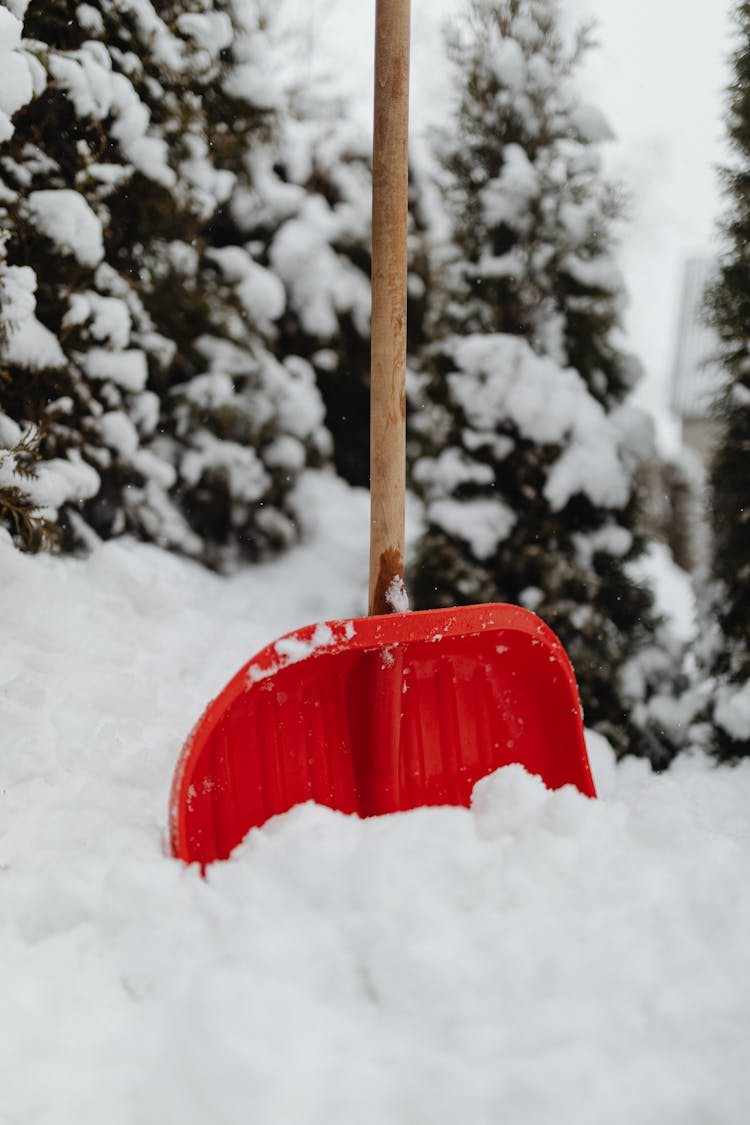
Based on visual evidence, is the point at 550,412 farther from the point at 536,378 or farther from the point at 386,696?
the point at 386,696

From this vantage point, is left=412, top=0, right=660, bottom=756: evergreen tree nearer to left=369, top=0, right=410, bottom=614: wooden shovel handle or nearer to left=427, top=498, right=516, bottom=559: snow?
left=427, top=498, right=516, bottom=559: snow

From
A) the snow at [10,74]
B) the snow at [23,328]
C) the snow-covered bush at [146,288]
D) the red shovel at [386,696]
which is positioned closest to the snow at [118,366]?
the snow-covered bush at [146,288]

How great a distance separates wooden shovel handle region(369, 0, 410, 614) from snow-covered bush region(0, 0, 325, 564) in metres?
0.79

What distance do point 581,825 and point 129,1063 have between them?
830 mm

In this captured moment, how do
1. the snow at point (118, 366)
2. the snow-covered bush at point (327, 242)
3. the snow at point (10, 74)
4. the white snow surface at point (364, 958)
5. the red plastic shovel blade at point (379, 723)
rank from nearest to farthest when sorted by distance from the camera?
the white snow surface at point (364, 958) → the red plastic shovel blade at point (379, 723) → the snow at point (10, 74) → the snow at point (118, 366) → the snow-covered bush at point (327, 242)

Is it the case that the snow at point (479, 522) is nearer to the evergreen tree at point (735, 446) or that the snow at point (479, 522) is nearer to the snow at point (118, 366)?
the evergreen tree at point (735, 446)

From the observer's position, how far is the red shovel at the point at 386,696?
1541 mm

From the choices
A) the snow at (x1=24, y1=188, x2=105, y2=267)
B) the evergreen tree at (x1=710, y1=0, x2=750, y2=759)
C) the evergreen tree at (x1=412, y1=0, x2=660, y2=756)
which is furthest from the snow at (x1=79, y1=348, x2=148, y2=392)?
the evergreen tree at (x1=710, y1=0, x2=750, y2=759)

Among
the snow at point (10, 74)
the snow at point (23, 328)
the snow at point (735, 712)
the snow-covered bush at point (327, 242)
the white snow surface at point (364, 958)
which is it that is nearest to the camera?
the white snow surface at point (364, 958)

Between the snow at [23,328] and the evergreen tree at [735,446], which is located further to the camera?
the evergreen tree at [735,446]

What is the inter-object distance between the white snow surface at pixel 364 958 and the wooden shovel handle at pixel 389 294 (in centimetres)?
51

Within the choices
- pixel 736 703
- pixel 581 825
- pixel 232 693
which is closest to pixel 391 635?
pixel 232 693

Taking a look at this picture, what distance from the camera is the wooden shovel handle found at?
163 centimetres

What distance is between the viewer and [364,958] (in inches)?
51.8
